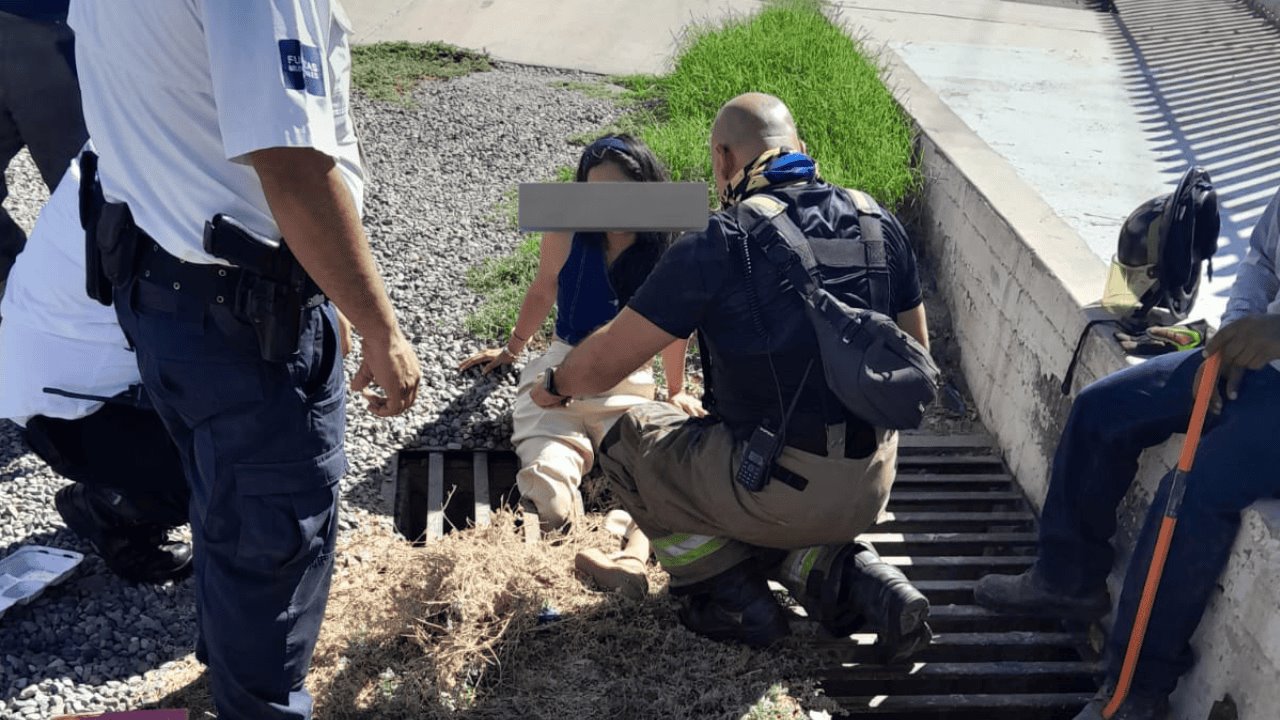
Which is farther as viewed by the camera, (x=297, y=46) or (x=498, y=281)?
(x=498, y=281)

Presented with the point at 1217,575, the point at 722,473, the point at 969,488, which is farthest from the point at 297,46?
the point at 969,488

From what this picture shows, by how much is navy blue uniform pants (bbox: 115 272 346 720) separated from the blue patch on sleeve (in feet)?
1.45

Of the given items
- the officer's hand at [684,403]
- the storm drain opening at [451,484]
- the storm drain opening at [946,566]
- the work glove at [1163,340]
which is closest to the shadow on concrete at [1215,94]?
the work glove at [1163,340]

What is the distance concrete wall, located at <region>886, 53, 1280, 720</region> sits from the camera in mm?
2656

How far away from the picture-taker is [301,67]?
1918 mm

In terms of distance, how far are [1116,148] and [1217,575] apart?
350cm

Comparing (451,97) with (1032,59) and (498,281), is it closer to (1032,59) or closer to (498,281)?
(498,281)

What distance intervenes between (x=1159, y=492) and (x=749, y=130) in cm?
131

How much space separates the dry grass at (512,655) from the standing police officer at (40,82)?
1.89 m

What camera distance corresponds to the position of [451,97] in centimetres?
726

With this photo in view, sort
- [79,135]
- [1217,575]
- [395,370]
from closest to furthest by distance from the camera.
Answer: [395,370], [1217,575], [79,135]

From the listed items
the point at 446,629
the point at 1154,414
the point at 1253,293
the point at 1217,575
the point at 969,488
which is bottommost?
the point at 969,488

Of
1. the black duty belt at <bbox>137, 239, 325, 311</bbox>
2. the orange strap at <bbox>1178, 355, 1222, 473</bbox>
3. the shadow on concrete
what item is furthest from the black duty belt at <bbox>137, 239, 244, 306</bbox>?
the shadow on concrete

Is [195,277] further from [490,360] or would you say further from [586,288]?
[490,360]
